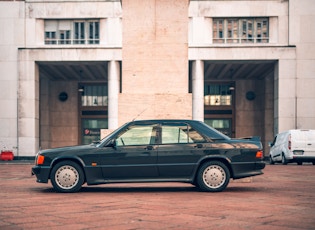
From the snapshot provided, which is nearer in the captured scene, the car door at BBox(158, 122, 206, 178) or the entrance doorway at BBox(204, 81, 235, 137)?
the car door at BBox(158, 122, 206, 178)

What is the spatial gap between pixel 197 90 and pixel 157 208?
2782 centimetres

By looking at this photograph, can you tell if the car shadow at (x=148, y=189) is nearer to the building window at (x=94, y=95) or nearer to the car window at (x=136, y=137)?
the car window at (x=136, y=137)

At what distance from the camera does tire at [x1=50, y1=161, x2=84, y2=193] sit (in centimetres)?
1002

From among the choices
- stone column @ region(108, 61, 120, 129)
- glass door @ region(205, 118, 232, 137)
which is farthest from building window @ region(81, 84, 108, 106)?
glass door @ region(205, 118, 232, 137)

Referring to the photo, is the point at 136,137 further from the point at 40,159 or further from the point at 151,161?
the point at 40,159

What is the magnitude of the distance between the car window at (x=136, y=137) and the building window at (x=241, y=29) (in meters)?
25.6

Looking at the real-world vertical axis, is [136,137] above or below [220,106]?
below

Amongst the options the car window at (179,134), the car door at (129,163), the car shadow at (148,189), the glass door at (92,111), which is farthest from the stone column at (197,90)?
the car door at (129,163)

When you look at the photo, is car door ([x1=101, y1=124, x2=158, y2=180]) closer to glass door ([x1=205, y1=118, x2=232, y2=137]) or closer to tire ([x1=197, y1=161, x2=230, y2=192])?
tire ([x1=197, y1=161, x2=230, y2=192])

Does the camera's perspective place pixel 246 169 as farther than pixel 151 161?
Yes

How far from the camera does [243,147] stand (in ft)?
33.1

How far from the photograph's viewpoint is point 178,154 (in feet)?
32.9

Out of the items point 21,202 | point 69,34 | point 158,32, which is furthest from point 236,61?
point 21,202

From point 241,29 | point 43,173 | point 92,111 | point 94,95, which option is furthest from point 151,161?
point 94,95
